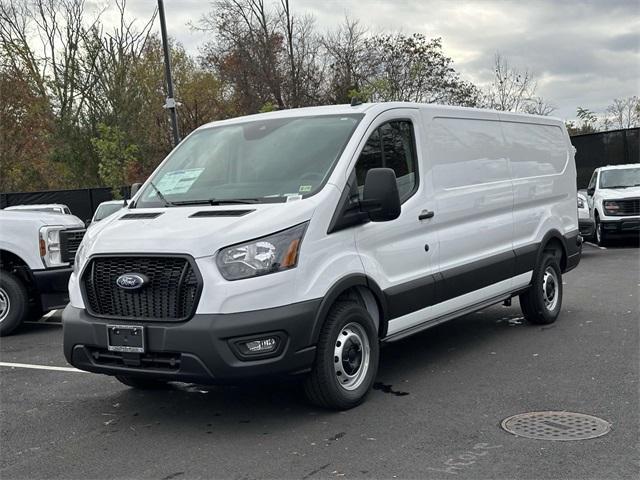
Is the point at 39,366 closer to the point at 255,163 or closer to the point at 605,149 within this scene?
the point at 255,163

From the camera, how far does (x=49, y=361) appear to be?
300 inches

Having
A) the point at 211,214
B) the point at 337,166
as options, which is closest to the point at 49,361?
the point at 211,214

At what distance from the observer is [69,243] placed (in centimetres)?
920

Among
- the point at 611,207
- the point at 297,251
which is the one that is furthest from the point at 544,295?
the point at 611,207

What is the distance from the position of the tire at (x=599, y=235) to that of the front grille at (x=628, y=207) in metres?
0.46

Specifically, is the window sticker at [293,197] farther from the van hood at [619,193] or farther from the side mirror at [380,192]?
the van hood at [619,193]

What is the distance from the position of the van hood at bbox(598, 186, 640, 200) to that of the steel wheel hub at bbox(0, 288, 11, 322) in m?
12.6

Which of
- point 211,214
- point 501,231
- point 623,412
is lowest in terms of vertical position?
point 623,412

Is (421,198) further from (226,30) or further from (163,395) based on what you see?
(226,30)

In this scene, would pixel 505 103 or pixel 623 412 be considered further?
pixel 505 103

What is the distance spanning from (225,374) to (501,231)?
364 cm

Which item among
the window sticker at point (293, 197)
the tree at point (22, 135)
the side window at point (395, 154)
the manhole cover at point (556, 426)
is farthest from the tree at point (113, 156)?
the manhole cover at point (556, 426)

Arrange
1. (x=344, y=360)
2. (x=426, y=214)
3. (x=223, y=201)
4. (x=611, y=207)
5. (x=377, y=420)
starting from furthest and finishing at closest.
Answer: (x=611, y=207) → (x=426, y=214) → (x=223, y=201) → (x=344, y=360) → (x=377, y=420)

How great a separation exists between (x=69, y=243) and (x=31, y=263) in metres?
0.49
